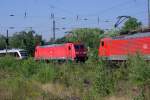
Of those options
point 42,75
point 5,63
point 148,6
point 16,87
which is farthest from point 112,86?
point 148,6

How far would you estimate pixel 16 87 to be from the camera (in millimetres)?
14109

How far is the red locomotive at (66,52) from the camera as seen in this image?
43938mm

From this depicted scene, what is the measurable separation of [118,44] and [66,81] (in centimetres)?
1685

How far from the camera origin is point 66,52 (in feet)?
151

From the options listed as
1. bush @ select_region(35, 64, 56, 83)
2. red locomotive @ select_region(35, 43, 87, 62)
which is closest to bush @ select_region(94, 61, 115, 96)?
bush @ select_region(35, 64, 56, 83)

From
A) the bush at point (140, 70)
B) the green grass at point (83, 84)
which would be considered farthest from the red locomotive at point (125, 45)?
the bush at point (140, 70)

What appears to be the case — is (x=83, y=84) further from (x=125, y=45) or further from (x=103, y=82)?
(x=125, y=45)

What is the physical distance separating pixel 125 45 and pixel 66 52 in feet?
47.3

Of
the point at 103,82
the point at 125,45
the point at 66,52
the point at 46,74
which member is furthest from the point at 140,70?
the point at 66,52

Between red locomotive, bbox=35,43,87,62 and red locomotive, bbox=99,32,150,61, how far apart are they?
757cm

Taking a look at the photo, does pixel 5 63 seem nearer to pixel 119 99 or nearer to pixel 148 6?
pixel 148 6

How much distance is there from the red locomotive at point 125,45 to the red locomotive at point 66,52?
7565mm

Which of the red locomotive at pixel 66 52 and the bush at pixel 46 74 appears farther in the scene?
the red locomotive at pixel 66 52

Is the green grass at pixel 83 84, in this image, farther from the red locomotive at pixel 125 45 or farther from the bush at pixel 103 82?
the red locomotive at pixel 125 45
